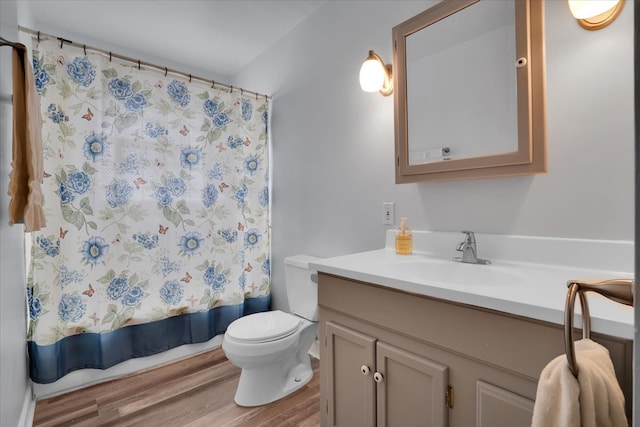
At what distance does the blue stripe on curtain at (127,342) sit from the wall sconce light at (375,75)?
180 centimetres

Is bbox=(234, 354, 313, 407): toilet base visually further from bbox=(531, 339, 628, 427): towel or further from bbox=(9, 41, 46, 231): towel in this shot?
bbox=(531, 339, 628, 427): towel

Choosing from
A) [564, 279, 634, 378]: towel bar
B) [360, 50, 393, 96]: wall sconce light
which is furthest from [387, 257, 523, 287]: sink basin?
[360, 50, 393, 96]: wall sconce light

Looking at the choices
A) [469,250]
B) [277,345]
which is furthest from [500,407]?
[277,345]

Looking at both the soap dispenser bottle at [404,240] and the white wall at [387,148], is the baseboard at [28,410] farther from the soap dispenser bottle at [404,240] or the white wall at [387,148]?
the soap dispenser bottle at [404,240]

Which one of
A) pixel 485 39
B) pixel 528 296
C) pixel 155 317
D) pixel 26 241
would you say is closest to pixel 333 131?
pixel 485 39

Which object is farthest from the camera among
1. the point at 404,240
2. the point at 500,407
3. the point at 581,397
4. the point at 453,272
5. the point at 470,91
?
the point at 404,240

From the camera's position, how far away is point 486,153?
121 centimetres

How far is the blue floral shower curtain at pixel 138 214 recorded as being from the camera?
5.51ft

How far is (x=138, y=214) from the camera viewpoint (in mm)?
1947

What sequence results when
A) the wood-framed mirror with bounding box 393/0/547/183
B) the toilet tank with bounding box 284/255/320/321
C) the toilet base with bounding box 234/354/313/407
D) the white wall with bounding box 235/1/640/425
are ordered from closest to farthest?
the white wall with bounding box 235/1/640/425 < the wood-framed mirror with bounding box 393/0/547/183 < the toilet base with bounding box 234/354/313/407 < the toilet tank with bounding box 284/255/320/321

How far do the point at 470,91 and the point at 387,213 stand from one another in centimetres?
68

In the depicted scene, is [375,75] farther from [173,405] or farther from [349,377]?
[173,405]

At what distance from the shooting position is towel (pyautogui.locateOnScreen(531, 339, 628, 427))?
0.45 metres

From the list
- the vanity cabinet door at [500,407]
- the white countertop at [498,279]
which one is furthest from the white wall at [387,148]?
the vanity cabinet door at [500,407]
